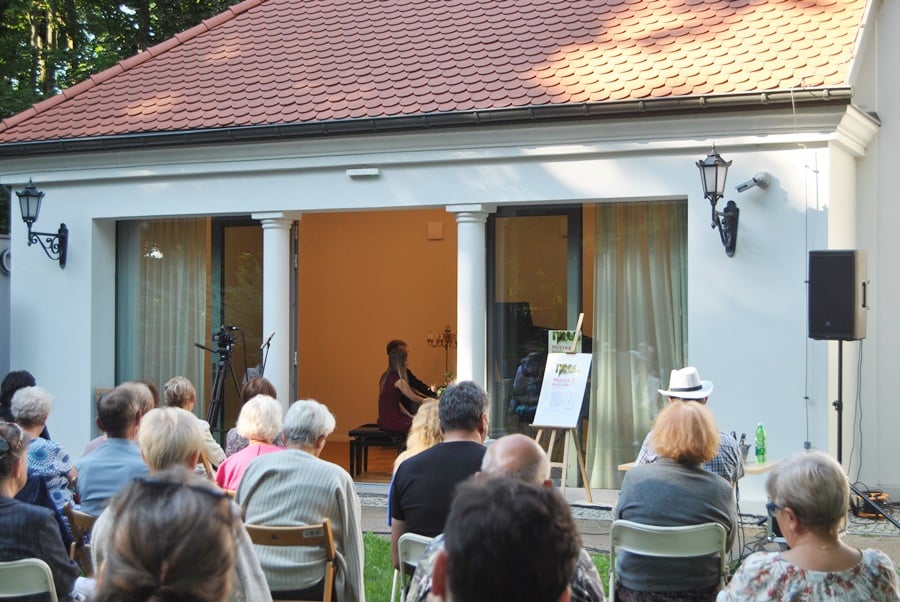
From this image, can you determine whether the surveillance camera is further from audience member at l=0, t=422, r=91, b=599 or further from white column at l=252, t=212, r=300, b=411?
audience member at l=0, t=422, r=91, b=599

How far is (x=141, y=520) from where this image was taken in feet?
6.39

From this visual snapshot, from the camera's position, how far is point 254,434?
201 inches

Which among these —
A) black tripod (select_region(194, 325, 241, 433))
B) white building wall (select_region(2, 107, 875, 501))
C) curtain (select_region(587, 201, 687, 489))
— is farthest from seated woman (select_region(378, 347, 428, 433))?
curtain (select_region(587, 201, 687, 489))

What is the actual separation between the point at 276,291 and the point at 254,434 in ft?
16.5

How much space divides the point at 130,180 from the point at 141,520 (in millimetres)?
9239

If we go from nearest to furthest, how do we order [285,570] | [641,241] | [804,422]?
[285,570] → [804,422] → [641,241]

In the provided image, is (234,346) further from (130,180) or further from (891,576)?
(891,576)

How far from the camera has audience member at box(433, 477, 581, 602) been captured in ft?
6.12

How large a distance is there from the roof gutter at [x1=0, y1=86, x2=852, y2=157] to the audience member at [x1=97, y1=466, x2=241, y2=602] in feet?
23.0

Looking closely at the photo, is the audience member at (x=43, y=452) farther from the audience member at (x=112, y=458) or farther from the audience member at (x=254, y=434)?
the audience member at (x=254, y=434)

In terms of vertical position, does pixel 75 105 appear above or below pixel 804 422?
above

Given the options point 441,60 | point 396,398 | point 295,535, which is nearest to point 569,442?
point 396,398

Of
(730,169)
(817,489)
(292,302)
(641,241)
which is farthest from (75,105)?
(817,489)

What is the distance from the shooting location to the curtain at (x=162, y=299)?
11.1m
